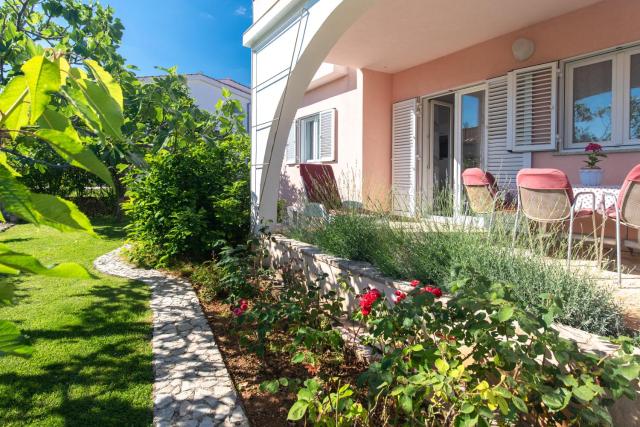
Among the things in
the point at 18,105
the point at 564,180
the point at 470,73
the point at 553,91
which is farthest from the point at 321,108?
the point at 18,105

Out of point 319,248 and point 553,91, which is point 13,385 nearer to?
point 319,248

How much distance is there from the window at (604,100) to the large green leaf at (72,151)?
6048 mm

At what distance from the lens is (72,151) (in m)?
0.54

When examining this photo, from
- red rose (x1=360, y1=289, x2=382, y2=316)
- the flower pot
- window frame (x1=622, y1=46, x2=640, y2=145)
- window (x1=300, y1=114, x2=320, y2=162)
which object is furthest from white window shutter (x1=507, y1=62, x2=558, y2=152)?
window (x1=300, y1=114, x2=320, y2=162)

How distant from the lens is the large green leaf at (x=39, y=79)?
1.76ft

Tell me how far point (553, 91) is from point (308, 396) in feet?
18.9

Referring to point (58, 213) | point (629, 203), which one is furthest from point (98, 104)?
point (629, 203)

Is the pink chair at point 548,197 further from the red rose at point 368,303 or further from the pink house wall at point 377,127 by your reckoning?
the pink house wall at point 377,127

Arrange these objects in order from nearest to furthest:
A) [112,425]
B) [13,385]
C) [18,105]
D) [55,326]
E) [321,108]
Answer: [18,105] < [112,425] < [13,385] < [55,326] < [321,108]

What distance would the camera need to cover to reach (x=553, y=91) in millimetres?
5617

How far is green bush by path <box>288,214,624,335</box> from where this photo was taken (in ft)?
7.22

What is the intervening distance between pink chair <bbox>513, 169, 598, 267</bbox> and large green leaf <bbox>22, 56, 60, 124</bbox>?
3813mm

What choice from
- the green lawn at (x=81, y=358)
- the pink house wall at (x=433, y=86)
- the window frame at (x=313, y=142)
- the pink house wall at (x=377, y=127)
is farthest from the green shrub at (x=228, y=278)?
the window frame at (x=313, y=142)

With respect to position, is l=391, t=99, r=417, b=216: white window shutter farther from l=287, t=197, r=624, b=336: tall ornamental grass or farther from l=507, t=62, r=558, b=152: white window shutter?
l=287, t=197, r=624, b=336: tall ornamental grass
